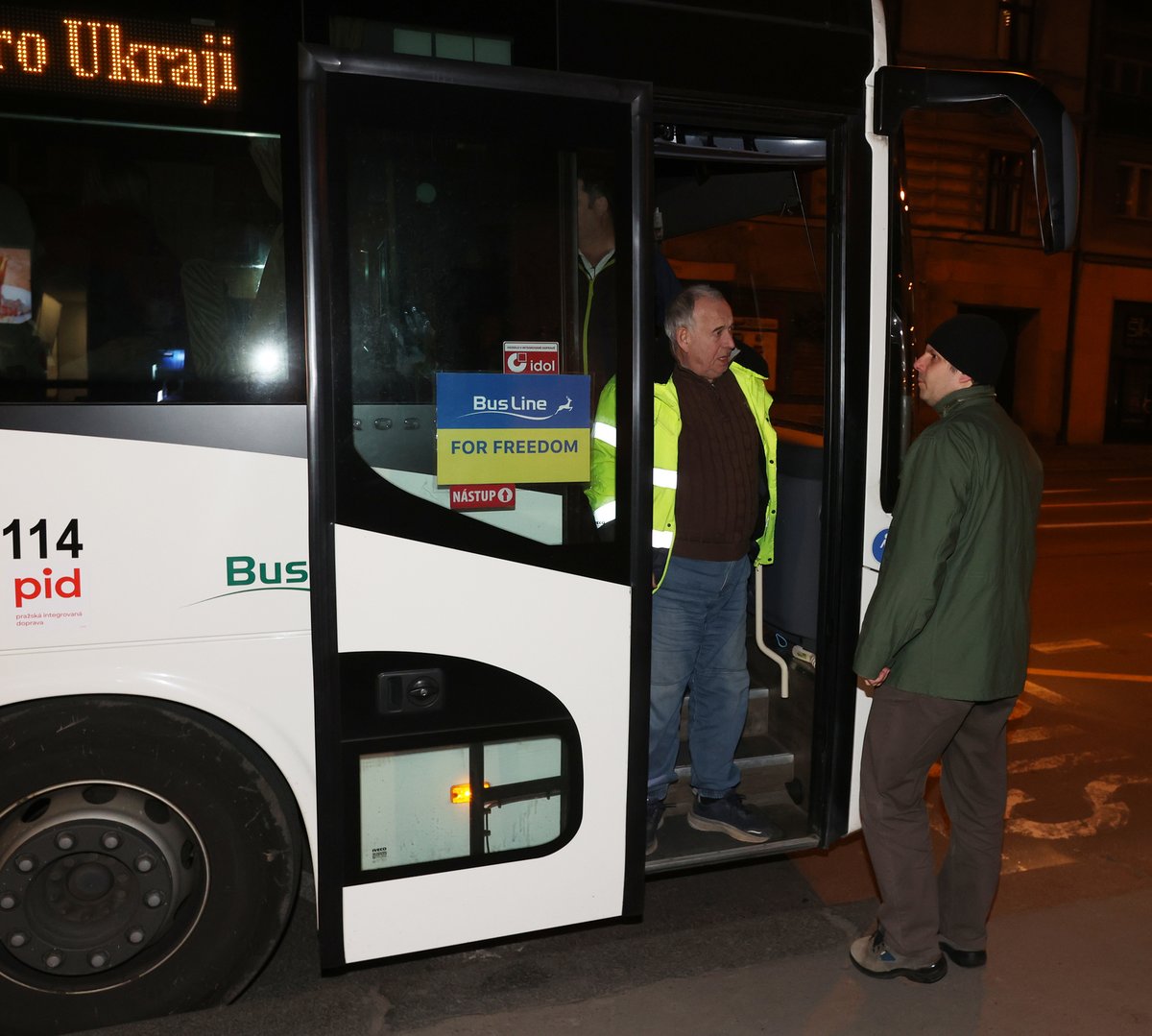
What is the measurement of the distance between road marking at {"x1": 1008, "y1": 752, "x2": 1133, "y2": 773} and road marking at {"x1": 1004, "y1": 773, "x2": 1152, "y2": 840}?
0.26 m

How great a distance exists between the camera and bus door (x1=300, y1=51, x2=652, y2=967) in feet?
Result: 9.24

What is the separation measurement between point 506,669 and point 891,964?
1591mm

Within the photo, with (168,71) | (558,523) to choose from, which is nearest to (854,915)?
(558,523)

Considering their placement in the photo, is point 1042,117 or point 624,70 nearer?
point 624,70

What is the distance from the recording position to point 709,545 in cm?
395

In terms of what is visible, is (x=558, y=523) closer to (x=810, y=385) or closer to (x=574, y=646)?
(x=574, y=646)

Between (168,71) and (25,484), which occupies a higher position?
(168,71)

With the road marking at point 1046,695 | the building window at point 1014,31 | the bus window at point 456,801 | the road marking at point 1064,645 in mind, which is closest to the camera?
the bus window at point 456,801

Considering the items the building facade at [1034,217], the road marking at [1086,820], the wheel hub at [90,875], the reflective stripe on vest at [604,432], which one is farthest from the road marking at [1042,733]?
the building facade at [1034,217]

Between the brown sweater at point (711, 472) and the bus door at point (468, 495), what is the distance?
2.53ft

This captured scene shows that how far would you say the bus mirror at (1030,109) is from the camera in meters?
3.28

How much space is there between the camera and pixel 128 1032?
3.06m

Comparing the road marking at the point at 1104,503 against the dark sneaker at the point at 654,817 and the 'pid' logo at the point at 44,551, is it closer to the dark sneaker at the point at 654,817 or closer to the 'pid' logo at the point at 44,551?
the dark sneaker at the point at 654,817

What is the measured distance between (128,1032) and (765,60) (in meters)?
3.31
